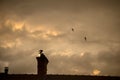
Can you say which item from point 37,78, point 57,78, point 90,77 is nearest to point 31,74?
point 37,78

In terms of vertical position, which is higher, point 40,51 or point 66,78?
point 40,51

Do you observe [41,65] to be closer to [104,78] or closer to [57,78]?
[57,78]

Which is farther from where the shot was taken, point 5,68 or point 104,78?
point 5,68

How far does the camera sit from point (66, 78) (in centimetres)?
3197

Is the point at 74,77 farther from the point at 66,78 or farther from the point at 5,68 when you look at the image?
the point at 5,68

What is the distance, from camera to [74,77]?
32000 millimetres

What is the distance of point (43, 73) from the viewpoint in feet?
104

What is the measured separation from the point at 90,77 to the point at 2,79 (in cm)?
1019

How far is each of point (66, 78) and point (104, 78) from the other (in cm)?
426

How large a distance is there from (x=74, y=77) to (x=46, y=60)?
373cm

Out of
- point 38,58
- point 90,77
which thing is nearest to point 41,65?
point 38,58

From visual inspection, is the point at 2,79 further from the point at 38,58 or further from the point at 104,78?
the point at 104,78

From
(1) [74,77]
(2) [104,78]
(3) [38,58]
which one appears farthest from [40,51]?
(2) [104,78]

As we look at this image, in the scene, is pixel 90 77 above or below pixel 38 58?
below
